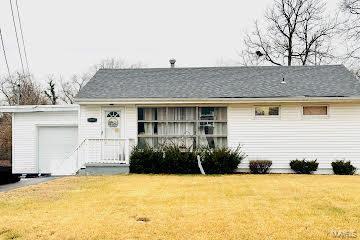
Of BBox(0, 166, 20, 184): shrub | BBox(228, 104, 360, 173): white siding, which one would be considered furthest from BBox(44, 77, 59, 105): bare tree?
BBox(228, 104, 360, 173): white siding

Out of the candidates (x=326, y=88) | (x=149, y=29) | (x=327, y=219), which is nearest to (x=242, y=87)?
(x=326, y=88)

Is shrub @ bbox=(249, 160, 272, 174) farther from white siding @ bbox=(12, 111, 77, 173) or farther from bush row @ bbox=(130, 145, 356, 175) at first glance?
white siding @ bbox=(12, 111, 77, 173)

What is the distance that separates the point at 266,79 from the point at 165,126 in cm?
487

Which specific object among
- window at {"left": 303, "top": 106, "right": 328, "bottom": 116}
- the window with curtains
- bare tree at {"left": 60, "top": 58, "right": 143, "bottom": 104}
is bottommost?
the window with curtains

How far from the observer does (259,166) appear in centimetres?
1700

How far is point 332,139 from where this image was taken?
1716 cm

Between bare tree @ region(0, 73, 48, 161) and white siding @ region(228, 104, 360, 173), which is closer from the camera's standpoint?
white siding @ region(228, 104, 360, 173)

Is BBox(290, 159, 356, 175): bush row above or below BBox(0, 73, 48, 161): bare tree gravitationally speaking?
below

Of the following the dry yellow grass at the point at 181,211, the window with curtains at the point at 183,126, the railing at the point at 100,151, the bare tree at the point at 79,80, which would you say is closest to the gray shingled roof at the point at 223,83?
the window with curtains at the point at 183,126

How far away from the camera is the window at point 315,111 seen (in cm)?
1731

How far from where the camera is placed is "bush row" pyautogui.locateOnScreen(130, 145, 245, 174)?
650 inches

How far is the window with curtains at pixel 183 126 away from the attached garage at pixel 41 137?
3639mm

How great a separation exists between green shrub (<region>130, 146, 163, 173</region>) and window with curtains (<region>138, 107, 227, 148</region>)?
930 mm

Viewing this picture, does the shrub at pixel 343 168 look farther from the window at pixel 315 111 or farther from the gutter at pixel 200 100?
the gutter at pixel 200 100
